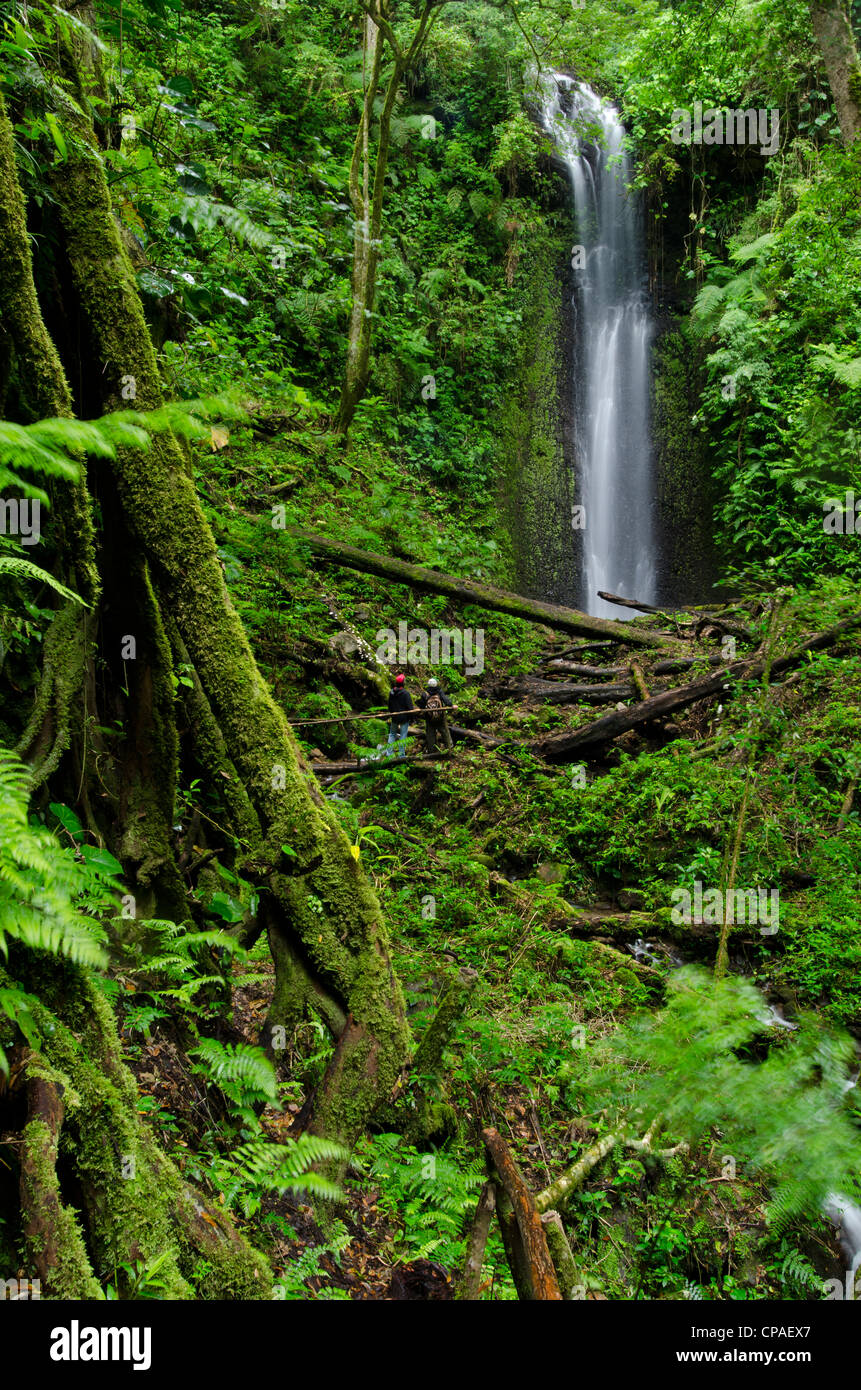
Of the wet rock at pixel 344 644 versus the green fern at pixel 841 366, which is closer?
the wet rock at pixel 344 644

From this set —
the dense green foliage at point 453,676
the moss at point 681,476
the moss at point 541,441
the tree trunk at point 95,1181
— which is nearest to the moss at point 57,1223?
the tree trunk at point 95,1181

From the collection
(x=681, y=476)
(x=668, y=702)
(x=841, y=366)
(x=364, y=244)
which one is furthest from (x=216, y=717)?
(x=681, y=476)

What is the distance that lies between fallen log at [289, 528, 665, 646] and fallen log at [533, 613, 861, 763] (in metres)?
1.92

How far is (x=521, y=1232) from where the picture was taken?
2.51 metres

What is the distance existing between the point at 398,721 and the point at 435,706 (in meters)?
0.45

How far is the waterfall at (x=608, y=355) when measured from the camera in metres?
16.9

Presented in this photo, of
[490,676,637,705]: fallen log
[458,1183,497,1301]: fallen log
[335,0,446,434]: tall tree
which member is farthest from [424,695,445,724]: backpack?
[335,0,446,434]: tall tree

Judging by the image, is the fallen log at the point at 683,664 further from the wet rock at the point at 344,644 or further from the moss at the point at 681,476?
the moss at the point at 681,476

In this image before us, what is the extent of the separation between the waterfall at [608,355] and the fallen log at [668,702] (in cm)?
767

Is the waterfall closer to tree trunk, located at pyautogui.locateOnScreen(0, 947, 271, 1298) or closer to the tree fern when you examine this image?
the tree fern

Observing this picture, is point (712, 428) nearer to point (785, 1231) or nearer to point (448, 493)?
point (448, 493)

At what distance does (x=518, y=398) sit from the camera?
17.0 m

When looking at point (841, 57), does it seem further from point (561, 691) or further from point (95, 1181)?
point (95, 1181)

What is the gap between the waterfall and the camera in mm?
16859
